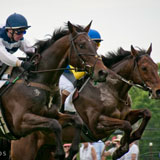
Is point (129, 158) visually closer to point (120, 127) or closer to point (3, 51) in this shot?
point (120, 127)

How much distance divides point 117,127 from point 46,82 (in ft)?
6.54

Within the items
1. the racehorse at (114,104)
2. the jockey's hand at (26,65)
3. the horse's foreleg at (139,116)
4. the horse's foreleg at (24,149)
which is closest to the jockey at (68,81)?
the racehorse at (114,104)

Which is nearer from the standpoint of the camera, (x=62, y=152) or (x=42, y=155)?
(x=62, y=152)

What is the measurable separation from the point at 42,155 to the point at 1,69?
234 cm

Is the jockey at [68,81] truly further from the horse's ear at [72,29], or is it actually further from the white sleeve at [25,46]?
the horse's ear at [72,29]

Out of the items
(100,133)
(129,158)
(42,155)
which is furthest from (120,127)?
(129,158)

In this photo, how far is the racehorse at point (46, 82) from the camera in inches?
264

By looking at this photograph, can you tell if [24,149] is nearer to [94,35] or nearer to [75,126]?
[75,126]

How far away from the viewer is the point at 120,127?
841cm

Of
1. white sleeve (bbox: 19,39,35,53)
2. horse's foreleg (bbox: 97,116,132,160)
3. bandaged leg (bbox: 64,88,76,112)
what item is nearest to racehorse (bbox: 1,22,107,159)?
white sleeve (bbox: 19,39,35,53)

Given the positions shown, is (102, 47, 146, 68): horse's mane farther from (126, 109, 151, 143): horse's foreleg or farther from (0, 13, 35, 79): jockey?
(0, 13, 35, 79): jockey

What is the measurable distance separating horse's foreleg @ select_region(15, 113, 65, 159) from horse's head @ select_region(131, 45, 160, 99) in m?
2.64

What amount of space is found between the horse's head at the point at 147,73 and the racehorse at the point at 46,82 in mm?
2060

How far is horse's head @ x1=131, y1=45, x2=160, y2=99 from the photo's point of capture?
863 cm
